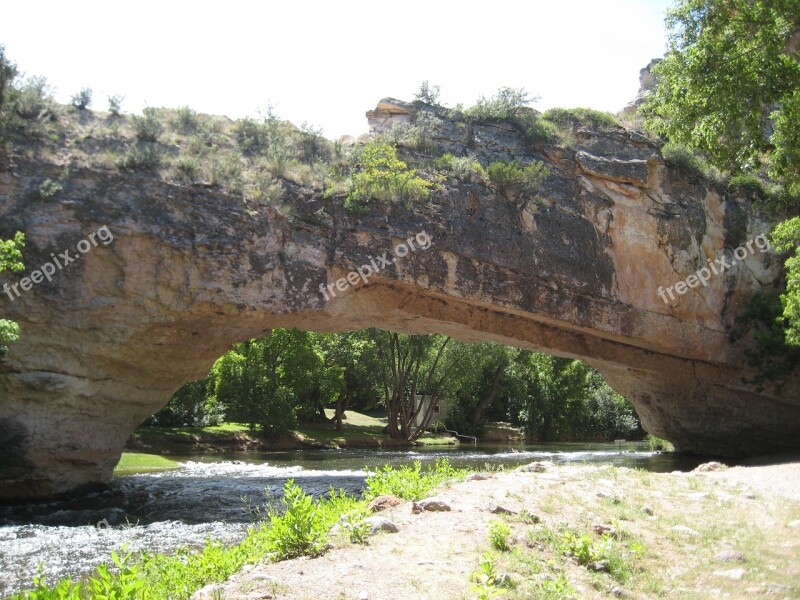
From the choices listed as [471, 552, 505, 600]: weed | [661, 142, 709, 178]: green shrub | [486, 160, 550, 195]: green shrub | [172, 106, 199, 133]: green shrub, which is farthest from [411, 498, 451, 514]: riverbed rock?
[661, 142, 709, 178]: green shrub

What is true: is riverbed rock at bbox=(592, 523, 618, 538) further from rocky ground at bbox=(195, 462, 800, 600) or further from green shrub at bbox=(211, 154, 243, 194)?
green shrub at bbox=(211, 154, 243, 194)

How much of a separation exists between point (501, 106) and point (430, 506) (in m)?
16.6

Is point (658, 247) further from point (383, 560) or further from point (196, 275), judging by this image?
point (383, 560)

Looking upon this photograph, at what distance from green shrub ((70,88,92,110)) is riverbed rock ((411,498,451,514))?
14177 mm

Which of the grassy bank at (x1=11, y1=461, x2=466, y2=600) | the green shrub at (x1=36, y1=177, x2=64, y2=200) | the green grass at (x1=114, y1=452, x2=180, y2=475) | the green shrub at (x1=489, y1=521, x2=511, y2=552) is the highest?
the green shrub at (x1=36, y1=177, x2=64, y2=200)

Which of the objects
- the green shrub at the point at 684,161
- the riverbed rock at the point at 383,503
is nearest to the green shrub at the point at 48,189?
the riverbed rock at the point at 383,503

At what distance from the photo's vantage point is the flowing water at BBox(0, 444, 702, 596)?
1004 cm

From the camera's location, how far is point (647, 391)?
25.5 meters

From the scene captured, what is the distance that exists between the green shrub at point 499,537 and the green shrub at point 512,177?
47.3 ft

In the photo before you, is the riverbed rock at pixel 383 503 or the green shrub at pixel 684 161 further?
the green shrub at pixel 684 161

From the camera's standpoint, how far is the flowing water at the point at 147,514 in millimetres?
10039

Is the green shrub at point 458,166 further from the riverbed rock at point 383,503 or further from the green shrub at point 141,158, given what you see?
the riverbed rock at point 383,503

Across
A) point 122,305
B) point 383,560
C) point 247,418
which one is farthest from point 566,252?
point 247,418

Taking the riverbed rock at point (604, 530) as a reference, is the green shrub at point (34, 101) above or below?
above
